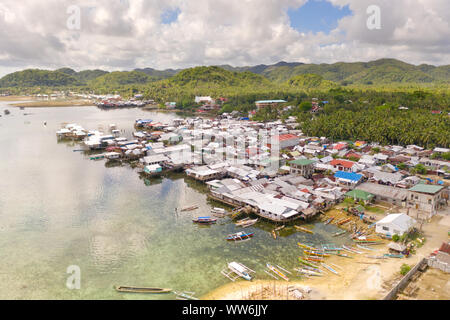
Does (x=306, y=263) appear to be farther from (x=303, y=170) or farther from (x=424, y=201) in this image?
(x=303, y=170)

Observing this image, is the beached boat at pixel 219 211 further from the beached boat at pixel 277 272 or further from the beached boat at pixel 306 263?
the beached boat at pixel 306 263

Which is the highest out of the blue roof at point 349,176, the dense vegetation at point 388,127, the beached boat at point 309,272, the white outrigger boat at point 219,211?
the dense vegetation at point 388,127

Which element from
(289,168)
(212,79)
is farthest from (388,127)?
(212,79)

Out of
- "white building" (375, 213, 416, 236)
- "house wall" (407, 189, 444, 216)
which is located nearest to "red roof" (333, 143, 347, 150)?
"house wall" (407, 189, 444, 216)

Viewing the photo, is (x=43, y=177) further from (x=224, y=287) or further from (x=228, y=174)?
(x=224, y=287)

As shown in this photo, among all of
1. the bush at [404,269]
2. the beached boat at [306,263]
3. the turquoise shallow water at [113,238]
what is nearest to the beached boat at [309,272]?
the beached boat at [306,263]
